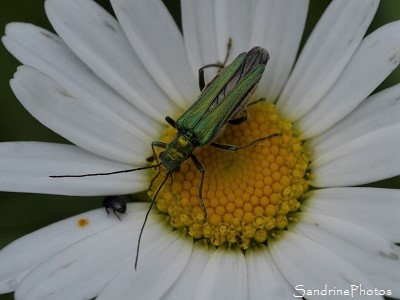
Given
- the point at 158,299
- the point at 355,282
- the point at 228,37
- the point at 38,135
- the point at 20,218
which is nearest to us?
the point at 355,282

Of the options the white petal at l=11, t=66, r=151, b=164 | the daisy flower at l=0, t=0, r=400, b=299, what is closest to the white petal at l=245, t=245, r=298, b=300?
the daisy flower at l=0, t=0, r=400, b=299

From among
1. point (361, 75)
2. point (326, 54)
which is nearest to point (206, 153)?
point (326, 54)

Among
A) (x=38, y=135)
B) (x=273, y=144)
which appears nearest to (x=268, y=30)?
(x=273, y=144)

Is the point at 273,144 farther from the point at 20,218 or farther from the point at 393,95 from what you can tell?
the point at 20,218

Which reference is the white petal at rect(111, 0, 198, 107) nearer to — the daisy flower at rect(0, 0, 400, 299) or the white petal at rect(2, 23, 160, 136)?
the daisy flower at rect(0, 0, 400, 299)

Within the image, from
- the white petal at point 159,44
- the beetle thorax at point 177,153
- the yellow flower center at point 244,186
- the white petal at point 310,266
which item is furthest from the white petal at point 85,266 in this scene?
the white petal at point 159,44

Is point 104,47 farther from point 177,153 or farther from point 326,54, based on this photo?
point 326,54
